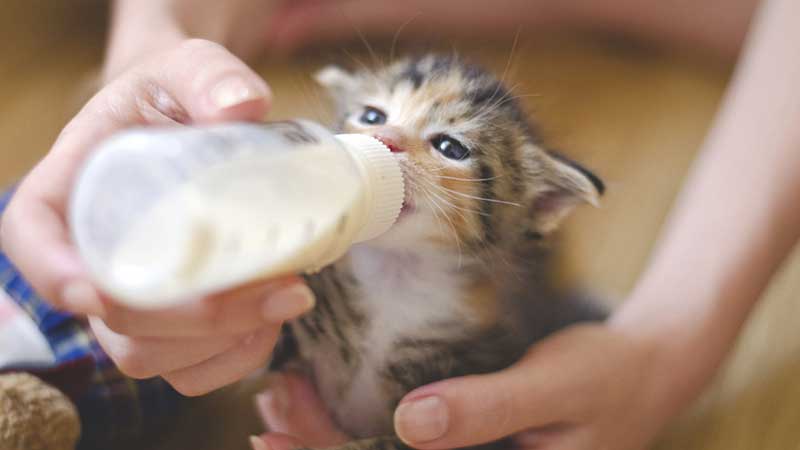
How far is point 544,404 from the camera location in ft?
2.92

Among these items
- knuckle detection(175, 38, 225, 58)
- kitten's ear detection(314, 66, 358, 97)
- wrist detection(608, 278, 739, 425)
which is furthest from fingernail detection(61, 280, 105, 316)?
wrist detection(608, 278, 739, 425)

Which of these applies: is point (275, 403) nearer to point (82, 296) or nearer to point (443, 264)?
point (443, 264)

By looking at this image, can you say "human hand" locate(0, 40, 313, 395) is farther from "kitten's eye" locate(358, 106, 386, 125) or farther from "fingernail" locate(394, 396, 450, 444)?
"kitten's eye" locate(358, 106, 386, 125)

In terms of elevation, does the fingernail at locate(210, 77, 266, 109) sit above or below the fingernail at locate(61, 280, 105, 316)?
above

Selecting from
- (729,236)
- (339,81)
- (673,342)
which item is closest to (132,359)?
(339,81)

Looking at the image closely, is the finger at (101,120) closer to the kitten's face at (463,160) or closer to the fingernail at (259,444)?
the kitten's face at (463,160)

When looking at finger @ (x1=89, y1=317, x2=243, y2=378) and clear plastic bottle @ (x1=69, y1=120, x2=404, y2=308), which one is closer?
clear plastic bottle @ (x1=69, y1=120, x2=404, y2=308)

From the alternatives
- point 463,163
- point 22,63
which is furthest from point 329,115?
point 22,63

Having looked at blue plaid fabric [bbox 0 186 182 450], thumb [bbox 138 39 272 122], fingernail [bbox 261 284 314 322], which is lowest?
blue plaid fabric [bbox 0 186 182 450]

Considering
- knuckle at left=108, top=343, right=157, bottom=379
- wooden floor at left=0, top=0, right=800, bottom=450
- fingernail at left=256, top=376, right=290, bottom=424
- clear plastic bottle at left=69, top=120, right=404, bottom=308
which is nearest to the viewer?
clear plastic bottle at left=69, top=120, right=404, bottom=308

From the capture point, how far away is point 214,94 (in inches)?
25.0

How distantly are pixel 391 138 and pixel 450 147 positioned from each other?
0.11 meters

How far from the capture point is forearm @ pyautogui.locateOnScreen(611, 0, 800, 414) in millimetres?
1043

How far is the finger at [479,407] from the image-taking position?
2.68ft
